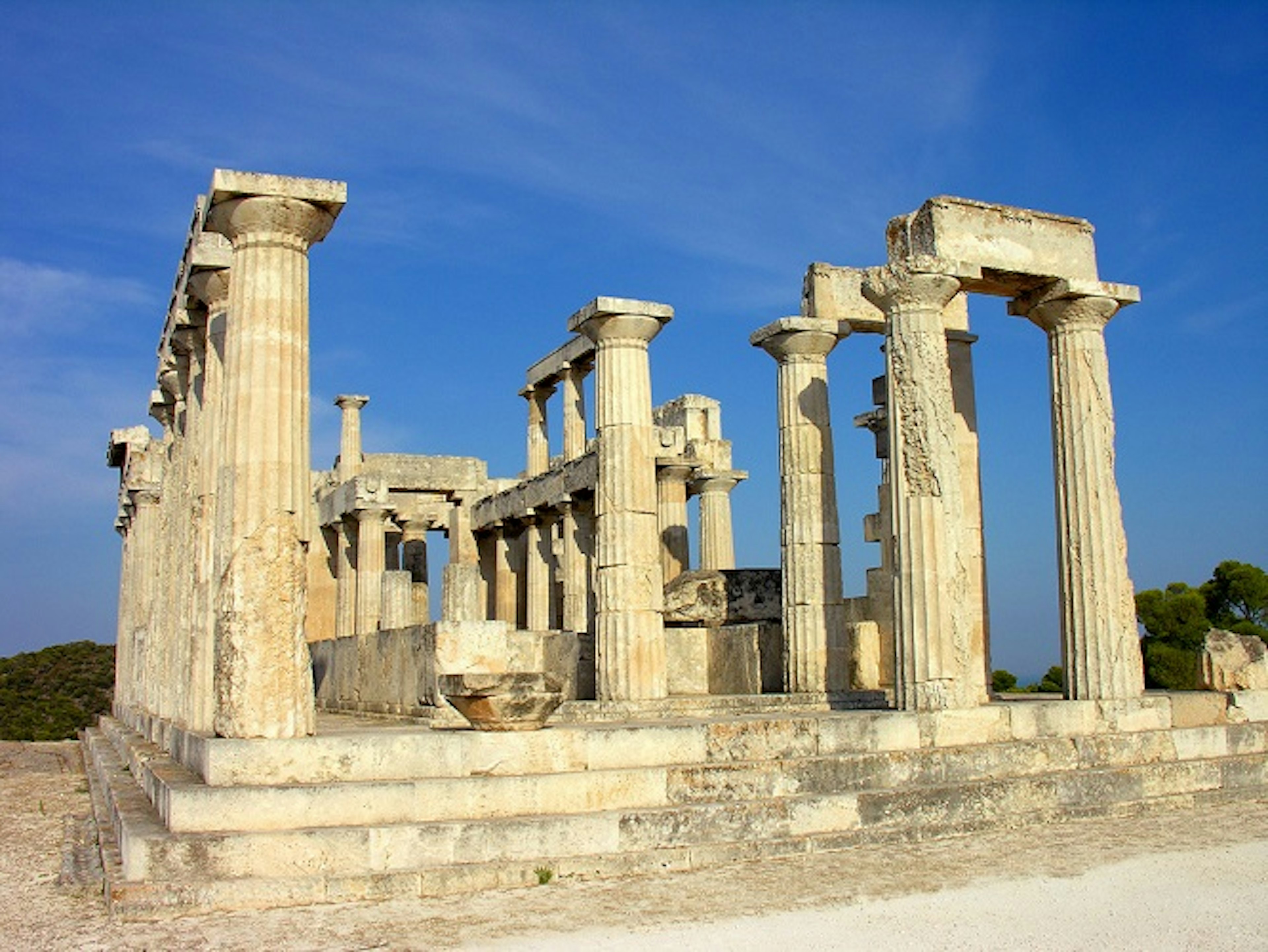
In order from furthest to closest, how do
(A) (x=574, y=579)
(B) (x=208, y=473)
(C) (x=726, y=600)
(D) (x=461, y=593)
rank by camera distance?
(A) (x=574, y=579) < (C) (x=726, y=600) < (D) (x=461, y=593) < (B) (x=208, y=473)

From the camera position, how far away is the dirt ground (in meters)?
7.34

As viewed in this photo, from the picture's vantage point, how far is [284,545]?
998cm

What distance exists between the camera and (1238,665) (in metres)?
15.3

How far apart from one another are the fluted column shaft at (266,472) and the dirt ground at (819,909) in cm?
184

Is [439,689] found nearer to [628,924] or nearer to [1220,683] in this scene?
[628,924]

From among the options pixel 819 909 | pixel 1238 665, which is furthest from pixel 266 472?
pixel 1238 665

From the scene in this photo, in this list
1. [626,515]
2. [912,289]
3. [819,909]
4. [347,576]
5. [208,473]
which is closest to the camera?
[819,909]

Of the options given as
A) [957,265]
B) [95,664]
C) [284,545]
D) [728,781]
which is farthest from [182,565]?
[95,664]

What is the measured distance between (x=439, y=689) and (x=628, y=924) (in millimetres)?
3000

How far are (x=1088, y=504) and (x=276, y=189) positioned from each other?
9.32 metres

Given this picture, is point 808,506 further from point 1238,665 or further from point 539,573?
point 539,573

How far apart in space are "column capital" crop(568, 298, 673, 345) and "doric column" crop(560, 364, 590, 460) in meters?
7.92

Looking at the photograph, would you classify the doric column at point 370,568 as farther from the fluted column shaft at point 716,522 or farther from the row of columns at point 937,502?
the row of columns at point 937,502

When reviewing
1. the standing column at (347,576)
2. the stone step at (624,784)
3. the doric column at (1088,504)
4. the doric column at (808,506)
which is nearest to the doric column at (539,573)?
the standing column at (347,576)
